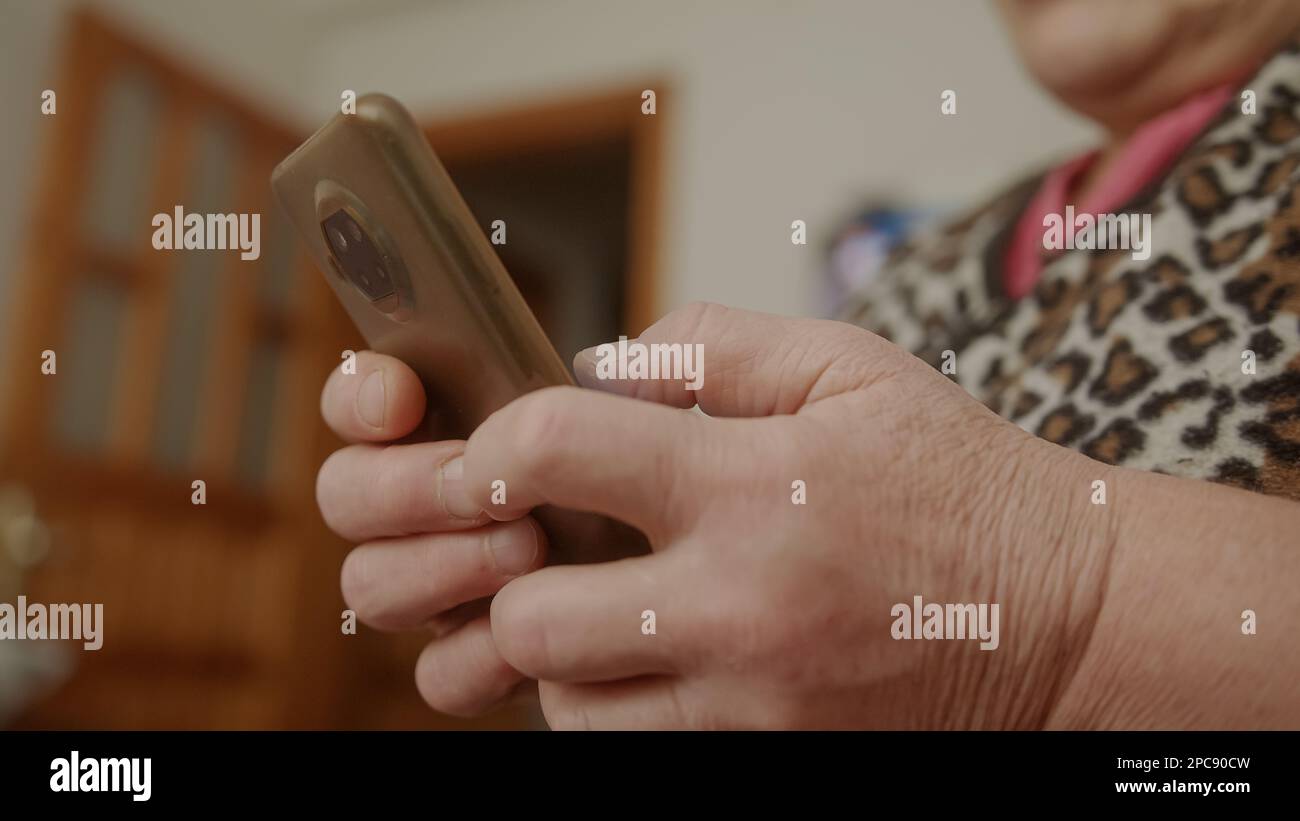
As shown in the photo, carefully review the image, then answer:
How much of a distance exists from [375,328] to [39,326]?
171 cm

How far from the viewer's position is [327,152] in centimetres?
36

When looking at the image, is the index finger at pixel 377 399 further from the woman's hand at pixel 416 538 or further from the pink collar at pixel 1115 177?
the pink collar at pixel 1115 177

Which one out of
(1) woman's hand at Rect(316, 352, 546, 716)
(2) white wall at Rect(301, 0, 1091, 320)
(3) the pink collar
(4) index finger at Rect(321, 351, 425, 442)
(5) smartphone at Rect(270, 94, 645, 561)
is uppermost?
(2) white wall at Rect(301, 0, 1091, 320)

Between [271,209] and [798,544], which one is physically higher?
[271,209]

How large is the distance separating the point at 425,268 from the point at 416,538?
5.2 inches

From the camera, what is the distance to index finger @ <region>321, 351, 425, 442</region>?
416 mm

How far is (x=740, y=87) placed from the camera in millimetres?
2092

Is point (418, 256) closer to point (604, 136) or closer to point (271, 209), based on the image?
point (604, 136)

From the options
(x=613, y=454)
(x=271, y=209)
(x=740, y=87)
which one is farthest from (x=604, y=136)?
(x=613, y=454)

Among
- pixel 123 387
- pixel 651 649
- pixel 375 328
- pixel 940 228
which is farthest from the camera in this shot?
pixel 123 387

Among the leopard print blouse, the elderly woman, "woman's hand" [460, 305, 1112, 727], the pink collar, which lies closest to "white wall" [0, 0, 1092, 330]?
the pink collar

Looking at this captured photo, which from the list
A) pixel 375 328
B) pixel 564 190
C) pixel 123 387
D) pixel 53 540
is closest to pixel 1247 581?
pixel 375 328

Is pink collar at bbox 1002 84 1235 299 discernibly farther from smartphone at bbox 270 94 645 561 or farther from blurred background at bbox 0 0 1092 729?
blurred background at bbox 0 0 1092 729
